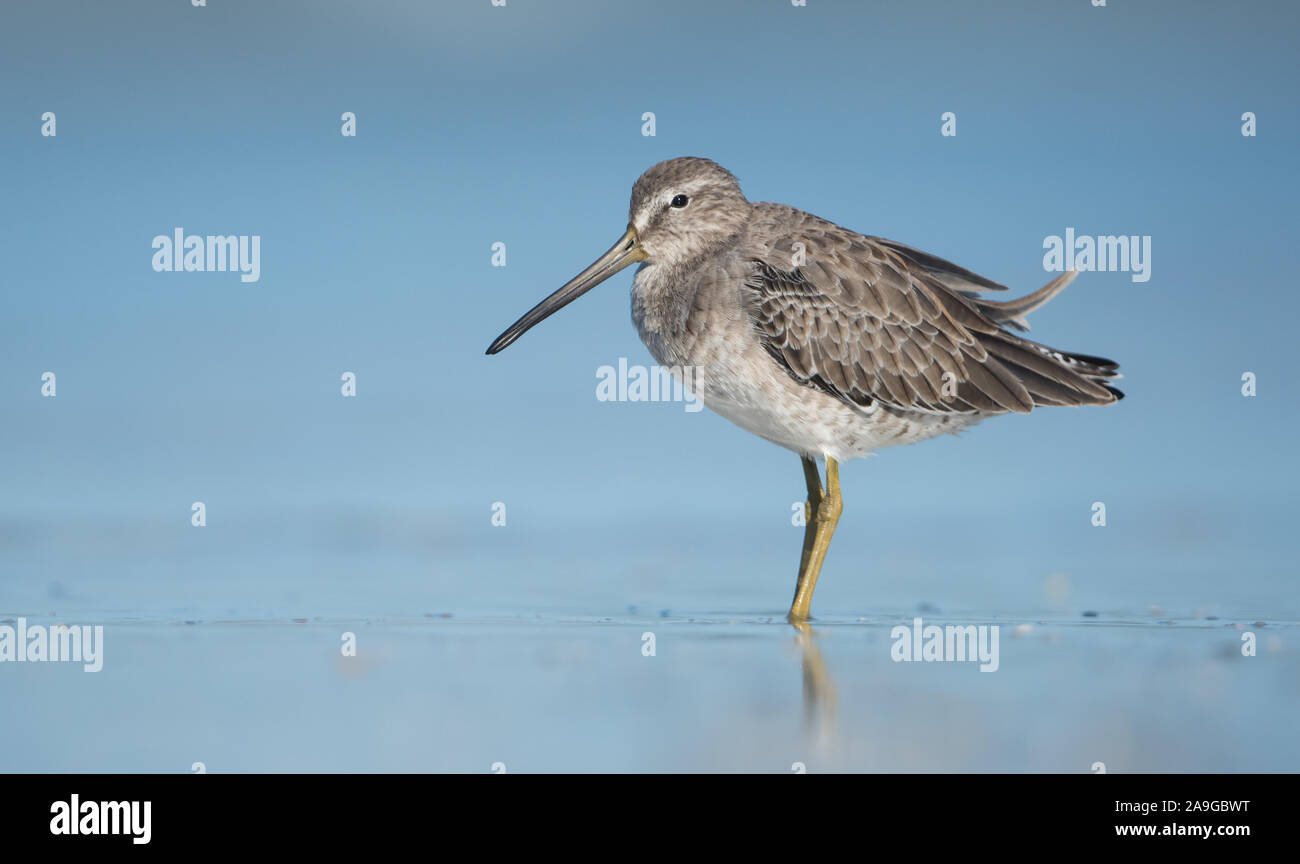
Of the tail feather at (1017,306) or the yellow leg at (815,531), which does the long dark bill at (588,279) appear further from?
the tail feather at (1017,306)

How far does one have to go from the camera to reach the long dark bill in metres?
8.79

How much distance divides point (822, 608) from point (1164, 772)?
3.66 metres

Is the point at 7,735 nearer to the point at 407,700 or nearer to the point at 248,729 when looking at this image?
the point at 248,729

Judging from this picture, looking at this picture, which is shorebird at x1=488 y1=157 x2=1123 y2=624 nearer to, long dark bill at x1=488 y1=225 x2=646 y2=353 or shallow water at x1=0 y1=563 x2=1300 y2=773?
long dark bill at x1=488 y1=225 x2=646 y2=353

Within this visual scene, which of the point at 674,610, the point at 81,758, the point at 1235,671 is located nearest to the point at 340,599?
the point at 674,610

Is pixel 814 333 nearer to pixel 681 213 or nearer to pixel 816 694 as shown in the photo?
pixel 681 213

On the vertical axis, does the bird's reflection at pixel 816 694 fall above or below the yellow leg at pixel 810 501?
below

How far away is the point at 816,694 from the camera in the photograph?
5.86 m

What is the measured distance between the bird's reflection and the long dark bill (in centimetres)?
295

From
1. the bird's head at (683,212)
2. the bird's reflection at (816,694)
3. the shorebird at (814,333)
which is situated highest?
the bird's head at (683,212)

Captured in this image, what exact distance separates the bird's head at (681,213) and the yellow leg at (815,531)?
64.7 inches

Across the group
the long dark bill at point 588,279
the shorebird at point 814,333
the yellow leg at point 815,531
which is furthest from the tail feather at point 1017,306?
the long dark bill at point 588,279

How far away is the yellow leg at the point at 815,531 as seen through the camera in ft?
26.0

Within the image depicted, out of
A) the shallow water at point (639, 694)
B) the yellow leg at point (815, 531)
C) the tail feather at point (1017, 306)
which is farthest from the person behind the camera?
the tail feather at point (1017, 306)
